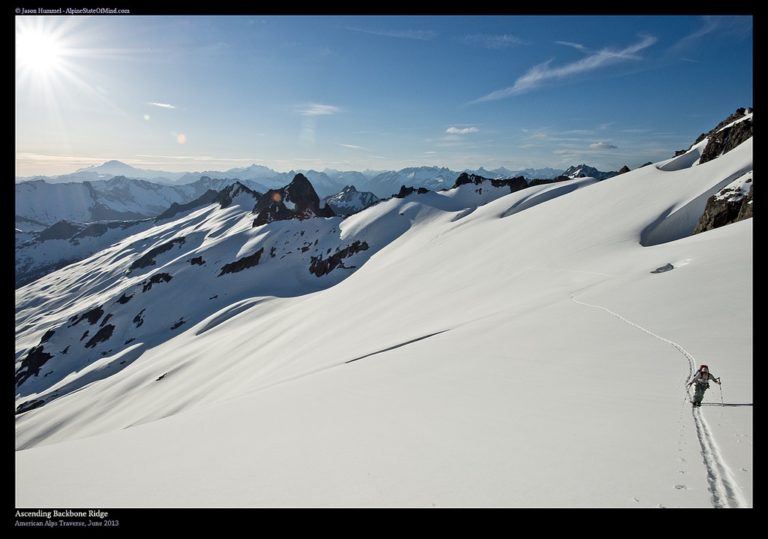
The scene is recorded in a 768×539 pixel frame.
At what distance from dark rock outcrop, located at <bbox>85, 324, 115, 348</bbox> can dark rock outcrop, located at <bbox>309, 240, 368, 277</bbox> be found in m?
68.0

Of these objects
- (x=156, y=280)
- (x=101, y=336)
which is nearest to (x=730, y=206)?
(x=101, y=336)

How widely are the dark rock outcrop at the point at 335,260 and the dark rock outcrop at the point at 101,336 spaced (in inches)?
2676

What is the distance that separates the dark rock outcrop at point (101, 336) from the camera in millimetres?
113125

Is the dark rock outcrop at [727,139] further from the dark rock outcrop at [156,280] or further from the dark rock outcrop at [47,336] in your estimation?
the dark rock outcrop at [47,336]

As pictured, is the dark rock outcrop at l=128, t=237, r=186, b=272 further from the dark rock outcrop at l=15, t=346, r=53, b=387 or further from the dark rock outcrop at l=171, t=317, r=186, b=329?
the dark rock outcrop at l=171, t=317, r=186, b=329

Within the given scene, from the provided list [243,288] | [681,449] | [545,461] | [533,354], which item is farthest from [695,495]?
[243,288]

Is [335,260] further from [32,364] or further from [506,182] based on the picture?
[32,364]

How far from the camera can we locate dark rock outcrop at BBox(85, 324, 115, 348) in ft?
371

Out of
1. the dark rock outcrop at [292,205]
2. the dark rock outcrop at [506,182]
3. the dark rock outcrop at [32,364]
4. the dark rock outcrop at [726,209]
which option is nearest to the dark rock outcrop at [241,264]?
the dark rock outcrop at [292,205]

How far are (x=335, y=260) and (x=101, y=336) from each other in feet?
262

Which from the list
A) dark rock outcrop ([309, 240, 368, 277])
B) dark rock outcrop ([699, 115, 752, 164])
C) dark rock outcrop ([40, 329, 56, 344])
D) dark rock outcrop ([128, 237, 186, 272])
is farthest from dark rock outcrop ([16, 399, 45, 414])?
dark rock outcrop ([699, 115, 752, 164])

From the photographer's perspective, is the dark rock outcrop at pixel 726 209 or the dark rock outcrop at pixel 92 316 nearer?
the dark rock outcrop at pixel 726 209

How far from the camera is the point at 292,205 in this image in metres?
182
